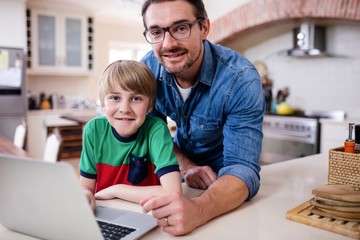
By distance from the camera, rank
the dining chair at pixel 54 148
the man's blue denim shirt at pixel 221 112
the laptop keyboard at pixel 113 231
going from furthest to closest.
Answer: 1. the dining chair at pixel 54 148
2. the man's blue denim shirt at pixel 221 112
3. the laptop keyboard at pixel 113 231

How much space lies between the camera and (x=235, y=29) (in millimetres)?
4480

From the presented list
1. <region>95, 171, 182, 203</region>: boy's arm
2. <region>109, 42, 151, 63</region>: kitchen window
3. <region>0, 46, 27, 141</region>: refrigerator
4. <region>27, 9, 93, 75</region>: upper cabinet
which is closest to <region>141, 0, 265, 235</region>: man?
<region>95, 171, 182, 203</region>: boy's arm

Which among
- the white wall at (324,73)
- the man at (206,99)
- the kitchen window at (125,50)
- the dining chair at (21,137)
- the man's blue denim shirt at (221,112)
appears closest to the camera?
the man at (206,99)

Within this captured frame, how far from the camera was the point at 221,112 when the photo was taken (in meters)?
1.20

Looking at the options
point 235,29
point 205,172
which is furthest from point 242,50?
point 205,172

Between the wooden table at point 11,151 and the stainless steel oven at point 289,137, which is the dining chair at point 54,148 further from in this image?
the stainless steel oven at point 289,137

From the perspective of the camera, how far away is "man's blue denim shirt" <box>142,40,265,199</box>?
106 cm

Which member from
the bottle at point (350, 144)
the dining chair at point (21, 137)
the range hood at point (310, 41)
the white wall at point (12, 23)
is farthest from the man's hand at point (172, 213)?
the white wall at point (12, 23)

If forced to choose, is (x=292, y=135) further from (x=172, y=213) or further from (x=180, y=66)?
(x=172, y=213)

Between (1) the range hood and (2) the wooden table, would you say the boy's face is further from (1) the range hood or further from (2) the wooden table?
(1) the range hood

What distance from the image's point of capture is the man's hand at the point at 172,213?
0.74m

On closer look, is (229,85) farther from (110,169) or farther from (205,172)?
(110,169)

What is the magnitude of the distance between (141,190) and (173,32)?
502mm

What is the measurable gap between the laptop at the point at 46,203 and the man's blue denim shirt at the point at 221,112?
0.40m
